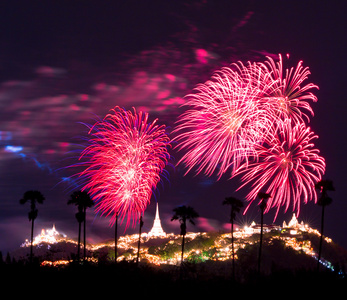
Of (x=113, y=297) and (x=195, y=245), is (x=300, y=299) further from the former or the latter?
(x=195, y=245)

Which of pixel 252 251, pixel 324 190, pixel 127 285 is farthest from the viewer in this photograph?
pixel 252 251

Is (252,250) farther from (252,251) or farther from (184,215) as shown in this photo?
(184,215)

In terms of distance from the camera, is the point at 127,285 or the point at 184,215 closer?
the point at 127,285

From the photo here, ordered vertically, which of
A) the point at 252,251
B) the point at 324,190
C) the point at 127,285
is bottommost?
the point at 252,251

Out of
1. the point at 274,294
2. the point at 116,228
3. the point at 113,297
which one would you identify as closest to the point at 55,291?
the point at 113,297

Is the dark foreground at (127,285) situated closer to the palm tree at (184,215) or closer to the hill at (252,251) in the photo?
the palm tree at (184,215)

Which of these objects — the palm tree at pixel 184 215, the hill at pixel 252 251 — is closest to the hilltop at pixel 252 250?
the hill at pixel 252 251

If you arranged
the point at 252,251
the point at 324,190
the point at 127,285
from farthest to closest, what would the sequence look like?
the point at 252,251
the point at 324,190
the point at 127,285

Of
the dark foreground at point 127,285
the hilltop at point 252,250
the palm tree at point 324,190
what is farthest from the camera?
the hilltop at point 252,250

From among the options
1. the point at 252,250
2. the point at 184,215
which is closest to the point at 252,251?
the point at 252,250
